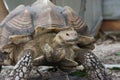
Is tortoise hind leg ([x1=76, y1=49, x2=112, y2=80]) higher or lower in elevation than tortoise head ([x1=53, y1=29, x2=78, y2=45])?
lower

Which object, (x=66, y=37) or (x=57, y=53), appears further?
(x=57, y=53)

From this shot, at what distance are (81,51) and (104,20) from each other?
390 centimetres

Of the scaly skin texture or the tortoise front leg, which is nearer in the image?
the tortoise front leg

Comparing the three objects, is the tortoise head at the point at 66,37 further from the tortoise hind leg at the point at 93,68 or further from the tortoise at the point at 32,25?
the tortoise hind leg at the point at 93,68

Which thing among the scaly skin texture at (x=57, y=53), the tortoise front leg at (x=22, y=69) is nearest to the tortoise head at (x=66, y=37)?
the scaly skin texture at (x=57, y=53)

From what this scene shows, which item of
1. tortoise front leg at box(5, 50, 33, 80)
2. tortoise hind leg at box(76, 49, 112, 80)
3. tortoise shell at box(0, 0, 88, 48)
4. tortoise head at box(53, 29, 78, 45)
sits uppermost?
tortoise shell at box(0, 0, 88, 48)

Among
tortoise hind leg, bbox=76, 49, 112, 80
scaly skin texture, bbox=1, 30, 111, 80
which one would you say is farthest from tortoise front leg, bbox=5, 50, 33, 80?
tortoise hind leg, bbox=76, 49, 112, 80

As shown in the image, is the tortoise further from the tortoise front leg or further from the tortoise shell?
the tortoise front leg

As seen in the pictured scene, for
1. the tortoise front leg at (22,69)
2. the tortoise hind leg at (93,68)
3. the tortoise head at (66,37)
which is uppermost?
the tortoise head at (66,37)

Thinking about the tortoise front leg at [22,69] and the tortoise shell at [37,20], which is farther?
the tortoise shell at [37,20]

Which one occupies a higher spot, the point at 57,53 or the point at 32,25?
the point at 32,25

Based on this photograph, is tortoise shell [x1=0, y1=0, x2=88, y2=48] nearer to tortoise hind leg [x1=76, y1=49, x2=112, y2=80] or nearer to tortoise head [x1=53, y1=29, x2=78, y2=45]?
tortoise head [x1=53, y1=29, x2=78, y2=45]

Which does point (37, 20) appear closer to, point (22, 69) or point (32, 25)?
point (32, 25)

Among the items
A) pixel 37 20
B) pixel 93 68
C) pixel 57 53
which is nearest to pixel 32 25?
pixel 37 20
